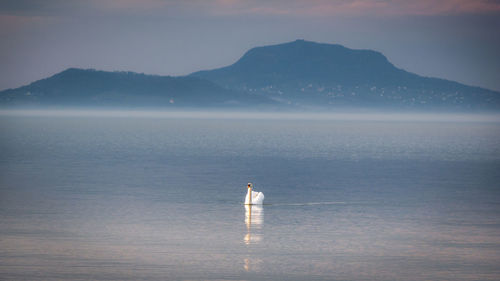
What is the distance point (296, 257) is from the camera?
78.0 feet

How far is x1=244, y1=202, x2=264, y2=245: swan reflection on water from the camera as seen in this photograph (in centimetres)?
2689

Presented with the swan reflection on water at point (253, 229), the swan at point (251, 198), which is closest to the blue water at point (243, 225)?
the swan reflection on water at point (253, 229)

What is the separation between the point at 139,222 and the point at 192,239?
4.25 meters

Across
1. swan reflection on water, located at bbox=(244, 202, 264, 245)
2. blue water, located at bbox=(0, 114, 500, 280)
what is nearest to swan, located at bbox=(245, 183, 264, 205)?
swan reflection on water, located at bbox=(244, 202, 264, 245)

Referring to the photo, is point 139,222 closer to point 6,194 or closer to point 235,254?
point 235,254

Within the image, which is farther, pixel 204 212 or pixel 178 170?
pixel 178 170

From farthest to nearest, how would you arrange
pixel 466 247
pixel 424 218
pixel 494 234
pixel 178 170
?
pixel 178 170 → pixel 424 218 → pixel 494 234 → pixel 466 247

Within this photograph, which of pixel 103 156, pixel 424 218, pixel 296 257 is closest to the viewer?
pixel 296 257

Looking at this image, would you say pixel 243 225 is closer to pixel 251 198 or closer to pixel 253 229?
pixel 253 229

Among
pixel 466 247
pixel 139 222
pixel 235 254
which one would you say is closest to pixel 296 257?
pixel 235 254

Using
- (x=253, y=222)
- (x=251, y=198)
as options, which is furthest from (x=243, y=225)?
(x=251, y=198)

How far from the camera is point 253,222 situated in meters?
30.6

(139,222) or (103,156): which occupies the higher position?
(103,156)

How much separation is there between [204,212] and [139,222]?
388 cm
